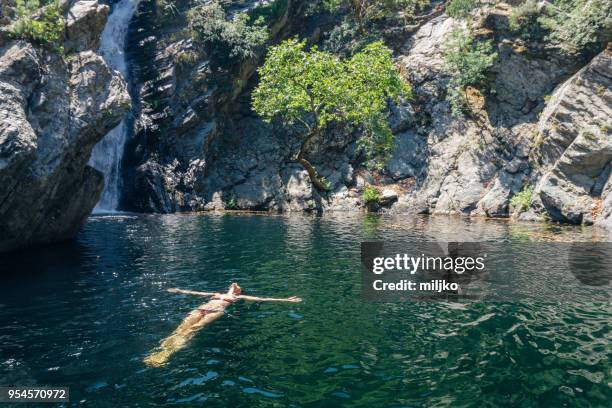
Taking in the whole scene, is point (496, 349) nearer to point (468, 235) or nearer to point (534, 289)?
point (534, 289)

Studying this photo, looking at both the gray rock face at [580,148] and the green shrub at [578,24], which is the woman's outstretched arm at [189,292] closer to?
the gray rock face at [580,148]

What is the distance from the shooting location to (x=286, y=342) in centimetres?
1218

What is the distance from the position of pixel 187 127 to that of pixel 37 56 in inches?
976

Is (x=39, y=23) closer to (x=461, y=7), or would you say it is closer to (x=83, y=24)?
(x=83, y=24)

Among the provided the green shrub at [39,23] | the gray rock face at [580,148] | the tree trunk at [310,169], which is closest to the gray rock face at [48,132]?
the green shrub at [39,23]

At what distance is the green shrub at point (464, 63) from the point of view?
42.9 metres

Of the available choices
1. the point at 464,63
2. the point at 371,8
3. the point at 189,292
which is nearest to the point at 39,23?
the point at 189,292

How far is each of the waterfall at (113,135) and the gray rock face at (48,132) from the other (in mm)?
15260

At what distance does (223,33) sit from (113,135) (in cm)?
1487

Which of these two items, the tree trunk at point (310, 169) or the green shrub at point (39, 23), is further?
the tree trunk at point (310, 169)

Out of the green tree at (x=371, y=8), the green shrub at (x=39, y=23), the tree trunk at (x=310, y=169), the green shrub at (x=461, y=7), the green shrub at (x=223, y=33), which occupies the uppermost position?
the green tree at (x=371, y=8)

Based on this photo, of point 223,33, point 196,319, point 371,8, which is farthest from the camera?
point 371,8

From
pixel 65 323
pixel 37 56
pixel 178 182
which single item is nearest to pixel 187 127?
pixel 178 182

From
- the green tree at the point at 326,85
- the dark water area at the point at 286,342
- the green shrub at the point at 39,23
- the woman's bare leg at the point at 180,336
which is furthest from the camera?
the green tree at the point at 326,85
